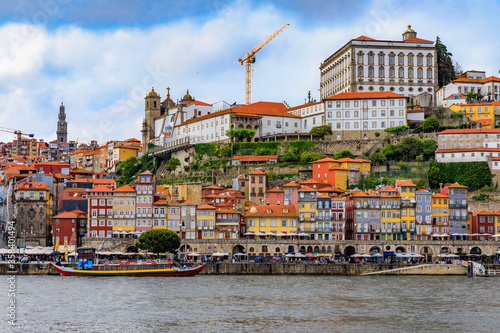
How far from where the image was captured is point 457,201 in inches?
3605

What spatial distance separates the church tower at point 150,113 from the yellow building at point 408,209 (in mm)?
54805

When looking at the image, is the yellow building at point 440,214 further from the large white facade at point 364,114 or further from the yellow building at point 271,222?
the large white facade at point 364,114

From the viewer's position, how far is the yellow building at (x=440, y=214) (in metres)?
89.9

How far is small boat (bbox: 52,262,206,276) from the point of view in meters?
75.8

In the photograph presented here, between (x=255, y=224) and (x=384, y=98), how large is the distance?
33833mm

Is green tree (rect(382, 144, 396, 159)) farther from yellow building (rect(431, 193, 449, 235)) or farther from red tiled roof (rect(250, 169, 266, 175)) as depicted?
red tiled roof (rect(250, 169, 266, 175))

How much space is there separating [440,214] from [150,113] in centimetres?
6144

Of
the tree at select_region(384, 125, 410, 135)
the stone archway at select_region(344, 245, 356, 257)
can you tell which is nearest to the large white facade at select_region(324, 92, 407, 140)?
the tree at select_region(384, 125, 410, 135)

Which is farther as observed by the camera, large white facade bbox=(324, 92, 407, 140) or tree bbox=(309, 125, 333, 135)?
large white facade bbox=(324, 92, 407, 140)

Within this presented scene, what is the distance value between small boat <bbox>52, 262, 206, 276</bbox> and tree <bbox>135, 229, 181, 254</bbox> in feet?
11.6

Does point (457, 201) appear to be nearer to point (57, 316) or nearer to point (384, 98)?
point (384, 98)

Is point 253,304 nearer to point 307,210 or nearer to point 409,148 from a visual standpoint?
point 307,210

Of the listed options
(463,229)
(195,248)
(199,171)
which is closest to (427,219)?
(463,229)

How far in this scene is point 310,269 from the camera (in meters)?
78.5
